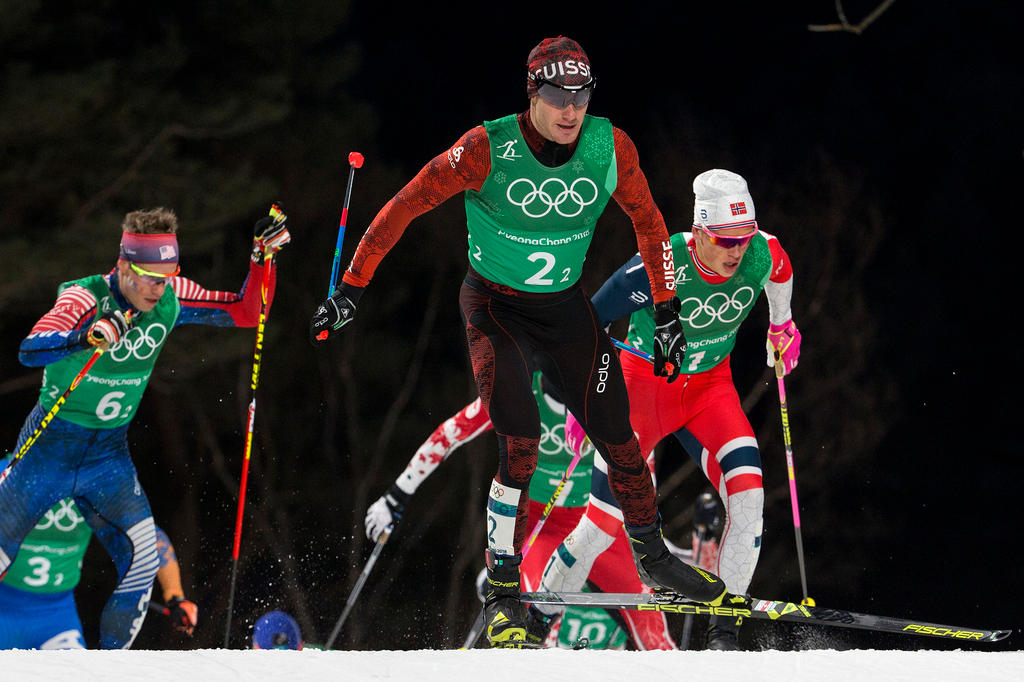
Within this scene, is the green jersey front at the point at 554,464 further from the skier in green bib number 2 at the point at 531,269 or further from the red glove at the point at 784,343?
Answer: the skier in green bib number 2 at the point at 531,269

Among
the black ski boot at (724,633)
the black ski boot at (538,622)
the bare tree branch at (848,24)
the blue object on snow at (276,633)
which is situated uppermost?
the bare tree branch at (848,24)

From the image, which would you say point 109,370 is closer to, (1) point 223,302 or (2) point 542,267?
(1) point 223,302

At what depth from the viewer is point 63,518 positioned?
5.80 metres

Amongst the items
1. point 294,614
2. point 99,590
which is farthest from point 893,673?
point 99,590

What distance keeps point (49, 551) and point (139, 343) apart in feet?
3.80

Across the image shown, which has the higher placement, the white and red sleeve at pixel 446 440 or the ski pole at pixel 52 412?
the ski pole at pixel 52 412

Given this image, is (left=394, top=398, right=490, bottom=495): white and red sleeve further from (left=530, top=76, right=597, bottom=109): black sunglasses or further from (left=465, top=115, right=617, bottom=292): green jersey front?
(left=530, top=76, right=597, bottom=109): black sunglasses

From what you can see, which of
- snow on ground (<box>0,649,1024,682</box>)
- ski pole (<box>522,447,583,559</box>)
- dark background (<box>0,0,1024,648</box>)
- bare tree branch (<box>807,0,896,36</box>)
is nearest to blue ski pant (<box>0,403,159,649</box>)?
ski pole (<box>522,447,583,559</box>)

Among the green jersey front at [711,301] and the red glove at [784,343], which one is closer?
the green jersey front at [711,301]

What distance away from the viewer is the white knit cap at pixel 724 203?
16.1ft

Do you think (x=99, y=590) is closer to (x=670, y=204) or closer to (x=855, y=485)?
(x=670, y=204)

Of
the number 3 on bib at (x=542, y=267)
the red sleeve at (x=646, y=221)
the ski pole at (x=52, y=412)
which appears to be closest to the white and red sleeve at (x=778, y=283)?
the red sleeve at (x=646, y=221)

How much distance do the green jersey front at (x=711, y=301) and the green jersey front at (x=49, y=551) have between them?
2.72 meters

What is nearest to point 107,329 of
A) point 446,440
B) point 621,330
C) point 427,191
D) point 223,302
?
point 223,302
